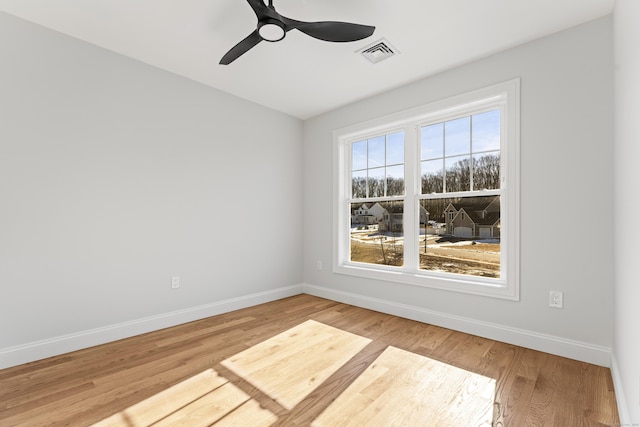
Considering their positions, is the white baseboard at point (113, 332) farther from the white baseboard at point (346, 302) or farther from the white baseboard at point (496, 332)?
the white baseboard at point (496, 332)

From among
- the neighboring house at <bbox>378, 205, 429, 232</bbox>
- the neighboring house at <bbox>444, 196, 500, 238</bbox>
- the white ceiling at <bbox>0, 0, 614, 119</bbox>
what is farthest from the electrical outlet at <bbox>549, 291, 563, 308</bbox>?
the white ceiling at <bbox>0, 0, 614, 119</bbox>

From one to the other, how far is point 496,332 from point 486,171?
1.47m

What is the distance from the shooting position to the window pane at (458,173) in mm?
2996

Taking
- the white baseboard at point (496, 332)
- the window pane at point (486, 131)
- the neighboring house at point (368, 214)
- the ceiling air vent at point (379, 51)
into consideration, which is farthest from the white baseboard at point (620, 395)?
the ceiling air vent at point (379, 51)

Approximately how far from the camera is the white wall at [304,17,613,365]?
220cm

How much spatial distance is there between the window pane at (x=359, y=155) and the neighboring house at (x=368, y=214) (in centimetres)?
52

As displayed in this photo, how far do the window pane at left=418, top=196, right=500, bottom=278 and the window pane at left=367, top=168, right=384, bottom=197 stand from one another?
0.58 metres

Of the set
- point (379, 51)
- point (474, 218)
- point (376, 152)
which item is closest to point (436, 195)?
point (474, 218)

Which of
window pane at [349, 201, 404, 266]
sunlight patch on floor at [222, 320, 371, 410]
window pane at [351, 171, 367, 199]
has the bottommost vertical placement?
sunlight patch on floor at [222, 320, 371, 410]

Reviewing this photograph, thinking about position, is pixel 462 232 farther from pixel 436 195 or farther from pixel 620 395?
pixel 620 395

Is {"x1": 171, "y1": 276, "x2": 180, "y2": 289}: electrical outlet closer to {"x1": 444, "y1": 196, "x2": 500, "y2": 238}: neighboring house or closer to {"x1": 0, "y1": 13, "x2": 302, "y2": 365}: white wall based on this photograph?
{"x1": 0, "y1": 13, "x2": 302, "y2": 365}: white wall

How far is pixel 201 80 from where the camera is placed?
3.28 meters

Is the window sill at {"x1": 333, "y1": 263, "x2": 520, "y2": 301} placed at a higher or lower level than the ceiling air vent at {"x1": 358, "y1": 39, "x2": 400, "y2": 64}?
lower

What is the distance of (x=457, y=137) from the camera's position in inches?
121
